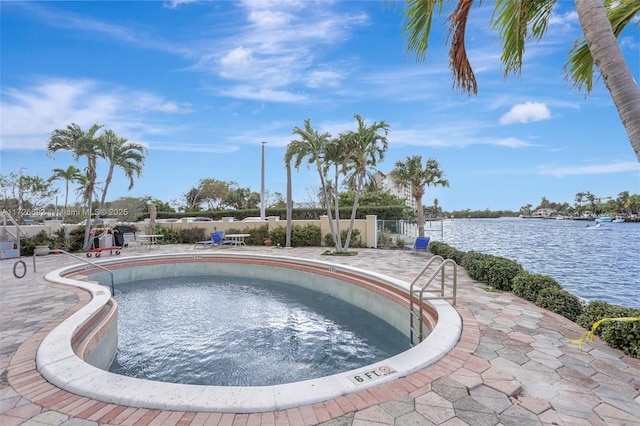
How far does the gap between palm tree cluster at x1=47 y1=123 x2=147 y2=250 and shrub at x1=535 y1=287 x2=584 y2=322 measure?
17.1 meters

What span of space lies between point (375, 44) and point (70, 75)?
10728 mm

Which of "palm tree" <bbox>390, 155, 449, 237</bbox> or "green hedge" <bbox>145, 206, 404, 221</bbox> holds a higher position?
"palm tree" <bbox>390, 155, 449, 237</bbox>

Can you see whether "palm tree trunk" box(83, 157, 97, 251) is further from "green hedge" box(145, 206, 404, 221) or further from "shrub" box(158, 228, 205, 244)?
"green hedge" box(145, 206, 404, 221)

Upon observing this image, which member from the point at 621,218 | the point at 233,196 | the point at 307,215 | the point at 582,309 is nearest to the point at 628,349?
the point at 582,309

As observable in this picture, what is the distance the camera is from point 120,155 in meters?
14.9

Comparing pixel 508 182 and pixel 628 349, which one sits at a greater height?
pixel 508 182

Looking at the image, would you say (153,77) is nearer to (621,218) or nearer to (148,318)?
(148,318)

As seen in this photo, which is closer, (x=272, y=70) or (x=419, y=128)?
(x=272, y=70)

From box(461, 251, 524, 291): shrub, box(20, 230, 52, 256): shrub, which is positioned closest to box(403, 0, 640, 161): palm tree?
box(461, 251, 524, 291): shrub

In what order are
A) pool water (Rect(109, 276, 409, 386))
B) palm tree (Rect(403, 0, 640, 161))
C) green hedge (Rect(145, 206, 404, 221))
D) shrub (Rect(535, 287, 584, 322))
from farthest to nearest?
green hedge (Rect(145, 206, 404, 221)), shrub (Rect(535, 287, 584, 322)), pool water (Rect(109, 276, 409, 386)), palm tree (Rect(403, 0, 640, 161))

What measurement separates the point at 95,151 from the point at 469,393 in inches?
691

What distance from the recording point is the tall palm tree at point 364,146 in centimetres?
1273

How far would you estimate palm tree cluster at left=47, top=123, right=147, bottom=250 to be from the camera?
1434 centimetres

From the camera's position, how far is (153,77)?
12422mm
